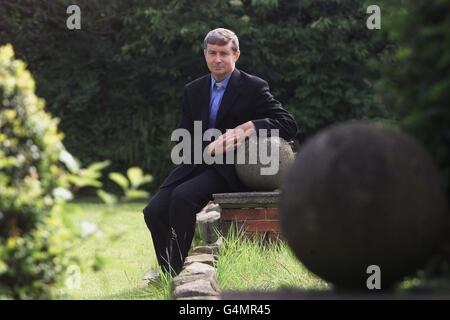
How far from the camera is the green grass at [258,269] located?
5.55 meters

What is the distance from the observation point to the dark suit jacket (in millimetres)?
6551

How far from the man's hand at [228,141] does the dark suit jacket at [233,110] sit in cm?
15

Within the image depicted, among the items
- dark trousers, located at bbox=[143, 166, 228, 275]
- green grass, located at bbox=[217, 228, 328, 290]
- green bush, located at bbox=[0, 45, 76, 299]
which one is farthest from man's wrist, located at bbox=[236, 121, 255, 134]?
green bush, located at bbox=[0, 45, 76, 299]

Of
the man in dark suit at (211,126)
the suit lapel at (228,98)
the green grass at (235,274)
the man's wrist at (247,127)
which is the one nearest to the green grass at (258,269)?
the green grass at (235,274)

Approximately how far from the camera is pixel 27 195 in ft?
12.0

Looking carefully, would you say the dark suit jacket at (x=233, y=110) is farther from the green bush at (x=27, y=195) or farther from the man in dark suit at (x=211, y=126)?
the green bush at (x=27, y=195)

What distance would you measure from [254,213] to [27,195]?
144 inches

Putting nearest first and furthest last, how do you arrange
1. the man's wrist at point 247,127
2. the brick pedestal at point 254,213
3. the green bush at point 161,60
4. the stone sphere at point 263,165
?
the man's wrist at point 247,127, the stone sphere at point 263,165, the brick pedestal at point 254,213, the green bush at point 161,60

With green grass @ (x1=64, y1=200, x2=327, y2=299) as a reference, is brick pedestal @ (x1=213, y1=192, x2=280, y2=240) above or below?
above

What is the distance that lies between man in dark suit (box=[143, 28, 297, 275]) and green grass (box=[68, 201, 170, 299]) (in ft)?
1.21

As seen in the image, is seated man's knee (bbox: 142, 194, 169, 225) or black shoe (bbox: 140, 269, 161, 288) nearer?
black shoe (bbox: 140, 269, 161, 288)

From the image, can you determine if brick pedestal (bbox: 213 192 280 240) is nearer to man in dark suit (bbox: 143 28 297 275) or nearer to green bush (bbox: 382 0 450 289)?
man in dark suit (bbox: 143 28 297 275)

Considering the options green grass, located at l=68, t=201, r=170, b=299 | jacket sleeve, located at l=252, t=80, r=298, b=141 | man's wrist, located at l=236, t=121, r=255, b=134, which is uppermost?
jacket sleeve, located at l=252, t=80, r=298, b=141
